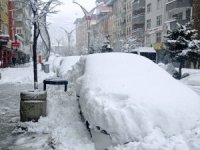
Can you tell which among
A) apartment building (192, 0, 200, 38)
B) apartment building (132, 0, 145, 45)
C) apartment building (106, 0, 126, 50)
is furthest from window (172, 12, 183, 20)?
apartment building (106, 0, 126, 50)

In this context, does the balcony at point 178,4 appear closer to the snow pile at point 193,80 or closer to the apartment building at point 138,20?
the apartment building at point 138,20

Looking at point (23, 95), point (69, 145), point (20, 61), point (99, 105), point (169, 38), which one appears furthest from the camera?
point (20, 61)

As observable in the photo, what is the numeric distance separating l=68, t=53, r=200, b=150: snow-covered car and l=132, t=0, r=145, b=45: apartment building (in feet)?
182

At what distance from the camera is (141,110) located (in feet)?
19.1

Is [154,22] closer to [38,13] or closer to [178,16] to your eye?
[178,16]

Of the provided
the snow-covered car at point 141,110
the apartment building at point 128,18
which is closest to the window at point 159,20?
the apartment building at point 128,18

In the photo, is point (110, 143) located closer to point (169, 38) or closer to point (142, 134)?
point (142, 134)

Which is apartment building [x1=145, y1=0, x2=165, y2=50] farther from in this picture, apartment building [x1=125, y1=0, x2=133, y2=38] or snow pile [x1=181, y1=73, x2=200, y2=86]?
snow pile [x1=181, y1=73, x2=200, y2=86]

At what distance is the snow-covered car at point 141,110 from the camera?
18.0ft

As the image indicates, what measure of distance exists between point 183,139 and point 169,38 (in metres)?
20.8

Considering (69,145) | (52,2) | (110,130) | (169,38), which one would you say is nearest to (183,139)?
(110,130)

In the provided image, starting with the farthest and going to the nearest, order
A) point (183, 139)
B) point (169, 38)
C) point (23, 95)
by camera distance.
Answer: point (169, 38) → point (23, 95) → point (183, 139)

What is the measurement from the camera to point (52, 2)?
13164mm

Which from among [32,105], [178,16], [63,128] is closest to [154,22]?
[178,16]
